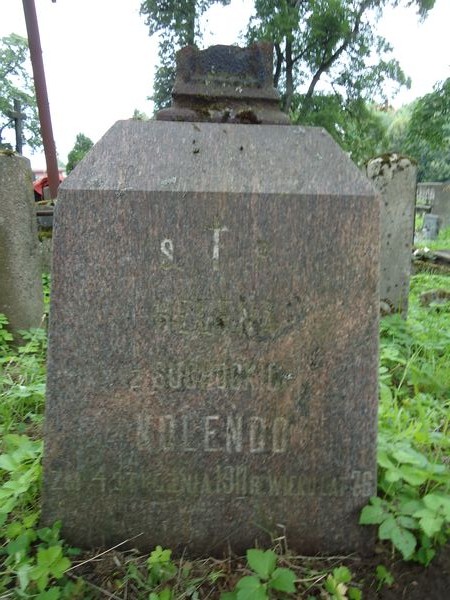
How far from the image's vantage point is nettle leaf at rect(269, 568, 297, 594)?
1415 millimetres

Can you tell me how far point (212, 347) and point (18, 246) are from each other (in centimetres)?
284

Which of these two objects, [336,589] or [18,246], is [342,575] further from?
[18,246]

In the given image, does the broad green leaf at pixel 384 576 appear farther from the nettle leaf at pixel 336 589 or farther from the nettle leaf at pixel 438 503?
the nettle leaf at pixel 438 503

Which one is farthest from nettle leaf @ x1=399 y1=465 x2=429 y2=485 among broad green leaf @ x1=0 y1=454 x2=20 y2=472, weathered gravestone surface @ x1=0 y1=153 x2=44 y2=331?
weathered gravestone surface @ x1=0 y1=153 x2=44 y2=331

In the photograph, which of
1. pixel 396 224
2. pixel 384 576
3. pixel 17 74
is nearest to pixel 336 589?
pixel 384 576

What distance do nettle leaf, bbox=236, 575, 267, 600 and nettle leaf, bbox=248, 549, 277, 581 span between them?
0.03 m

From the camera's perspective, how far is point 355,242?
1.58 meters

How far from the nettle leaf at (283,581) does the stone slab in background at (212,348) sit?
0.77 feet

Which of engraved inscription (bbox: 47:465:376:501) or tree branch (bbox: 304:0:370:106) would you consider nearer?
engraved inscription (bbox: 47:465:376:501)

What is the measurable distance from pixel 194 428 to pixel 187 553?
47 cm

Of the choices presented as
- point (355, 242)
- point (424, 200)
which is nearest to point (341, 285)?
point (355, 242)

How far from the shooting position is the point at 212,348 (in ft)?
5.28

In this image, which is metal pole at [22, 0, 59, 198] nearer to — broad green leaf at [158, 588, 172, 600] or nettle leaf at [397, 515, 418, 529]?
broad green leaf at [158, 588, 172, 600]

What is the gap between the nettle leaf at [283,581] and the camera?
141 centimetres
